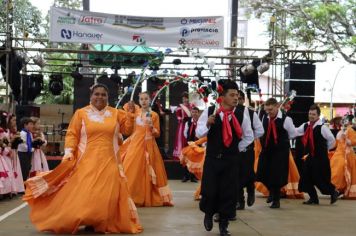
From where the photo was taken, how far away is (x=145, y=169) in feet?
30.8

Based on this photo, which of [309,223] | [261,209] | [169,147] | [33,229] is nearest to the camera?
[33,229]

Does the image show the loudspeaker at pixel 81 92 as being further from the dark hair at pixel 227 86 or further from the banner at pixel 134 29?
the dark hair at pixel 227 86

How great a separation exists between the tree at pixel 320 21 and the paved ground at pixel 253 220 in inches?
607

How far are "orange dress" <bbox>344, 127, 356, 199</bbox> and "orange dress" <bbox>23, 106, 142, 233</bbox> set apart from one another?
Result: 18.8 feet

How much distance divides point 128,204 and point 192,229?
0.88 m

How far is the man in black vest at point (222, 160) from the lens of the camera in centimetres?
647

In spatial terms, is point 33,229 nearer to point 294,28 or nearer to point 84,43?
A: point 84,43

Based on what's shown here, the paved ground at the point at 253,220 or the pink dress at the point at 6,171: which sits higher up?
the pink dress at the point at 6,171

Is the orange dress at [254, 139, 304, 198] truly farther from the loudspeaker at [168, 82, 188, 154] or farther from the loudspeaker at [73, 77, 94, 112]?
the loudspeaker at [73, 77, 94, 112]

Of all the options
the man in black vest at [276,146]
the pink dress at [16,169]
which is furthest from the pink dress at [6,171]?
the man in black vest at [276,146]

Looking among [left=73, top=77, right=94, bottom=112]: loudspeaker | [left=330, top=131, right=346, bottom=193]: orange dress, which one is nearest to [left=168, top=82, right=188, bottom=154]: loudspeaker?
[left=73, top=77, right=94, bottom=112]: loudspeaker

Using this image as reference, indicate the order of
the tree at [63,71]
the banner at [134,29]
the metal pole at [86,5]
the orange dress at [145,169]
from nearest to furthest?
the orange dress at [145,169], the banner at [134,29], the metal pole at [86,5], the tree at [63,71]

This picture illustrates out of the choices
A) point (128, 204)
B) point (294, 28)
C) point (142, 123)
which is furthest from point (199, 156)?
point (294, 28)

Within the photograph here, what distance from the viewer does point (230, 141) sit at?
648 cm
